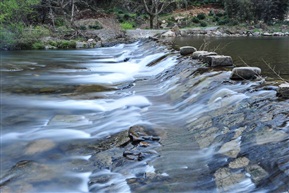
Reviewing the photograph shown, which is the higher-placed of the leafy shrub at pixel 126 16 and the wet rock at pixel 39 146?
the leafy shrub at pixel 126 16

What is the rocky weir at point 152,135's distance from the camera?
416cm

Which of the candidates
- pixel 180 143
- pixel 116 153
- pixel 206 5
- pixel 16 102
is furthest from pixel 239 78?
pixel 206 5

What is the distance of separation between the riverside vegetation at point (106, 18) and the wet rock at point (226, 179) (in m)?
19.3

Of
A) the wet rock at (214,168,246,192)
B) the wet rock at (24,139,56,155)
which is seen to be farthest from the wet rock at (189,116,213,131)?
the wet rock at (24,139,56,155)

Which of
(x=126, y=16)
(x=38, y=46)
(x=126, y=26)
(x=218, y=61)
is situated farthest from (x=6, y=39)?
(x=126, y=16)

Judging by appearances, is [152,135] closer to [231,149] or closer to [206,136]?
[206,136]

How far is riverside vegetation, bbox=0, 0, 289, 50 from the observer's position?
21.9 m

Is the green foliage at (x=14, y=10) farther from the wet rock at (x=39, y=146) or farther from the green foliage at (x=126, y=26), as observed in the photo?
the wet rock at (x=39, y=146)

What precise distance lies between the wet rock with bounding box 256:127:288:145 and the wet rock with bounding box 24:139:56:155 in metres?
3.23

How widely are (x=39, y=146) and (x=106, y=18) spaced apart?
95.8 ft

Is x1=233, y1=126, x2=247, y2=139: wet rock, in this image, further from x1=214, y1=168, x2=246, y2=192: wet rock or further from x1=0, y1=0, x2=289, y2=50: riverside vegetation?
x1=0, y1=0, x2=289, y2=50: riverside vegetation

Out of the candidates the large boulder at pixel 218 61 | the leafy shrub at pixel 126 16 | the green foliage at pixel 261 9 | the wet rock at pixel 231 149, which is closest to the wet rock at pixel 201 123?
the wet rock at pixel 231 149

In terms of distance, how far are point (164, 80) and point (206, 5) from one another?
33.9 m

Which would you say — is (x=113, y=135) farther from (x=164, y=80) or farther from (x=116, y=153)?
(x=164, y=80)
